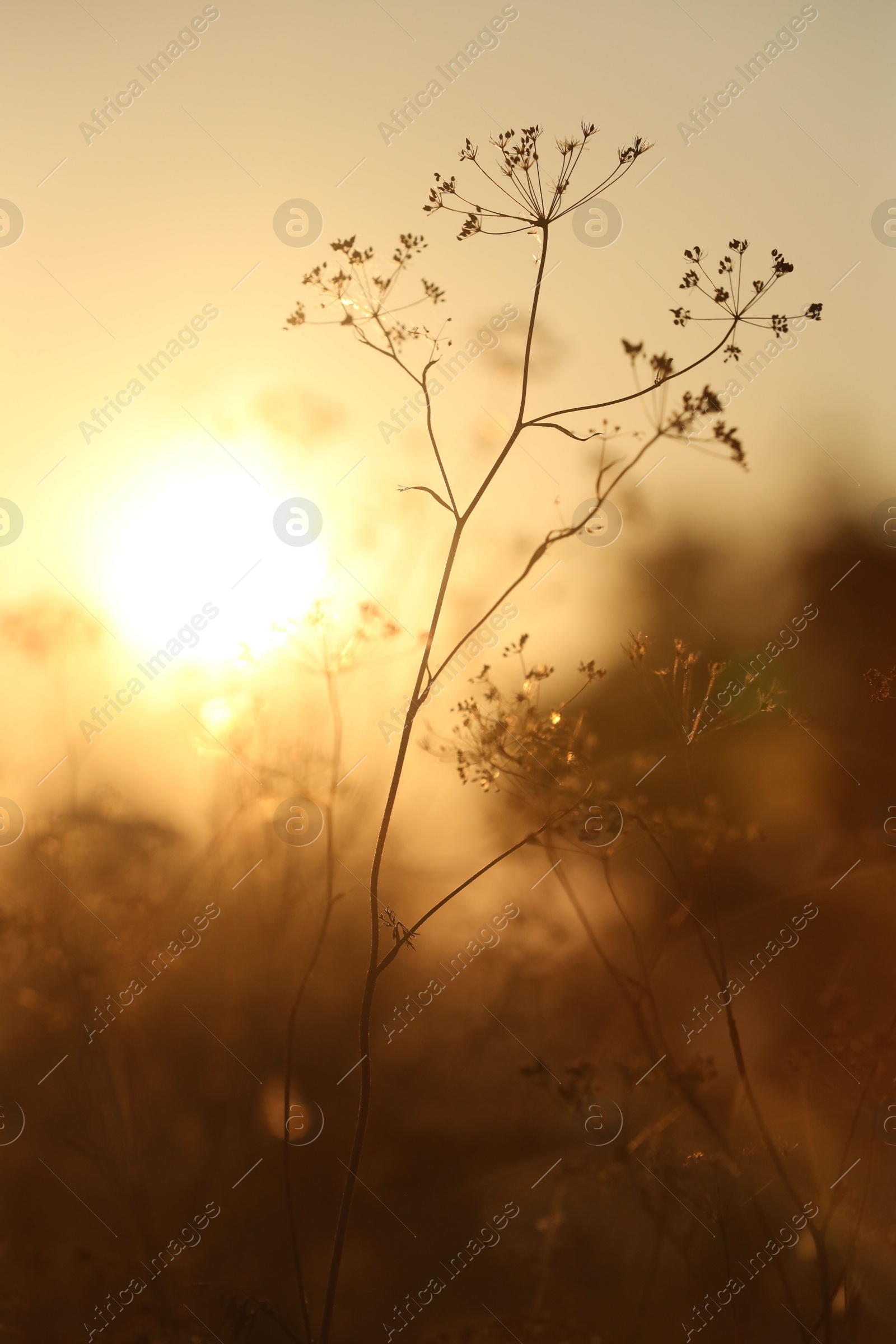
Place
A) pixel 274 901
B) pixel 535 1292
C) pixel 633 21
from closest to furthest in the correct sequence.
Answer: pixel 535 1292 → pixel 274 901 → pixel 633 21

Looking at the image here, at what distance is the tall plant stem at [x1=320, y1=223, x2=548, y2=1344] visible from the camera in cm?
131

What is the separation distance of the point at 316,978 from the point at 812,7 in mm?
2051

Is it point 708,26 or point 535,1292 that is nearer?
point 535,1292

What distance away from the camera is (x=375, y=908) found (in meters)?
1.35

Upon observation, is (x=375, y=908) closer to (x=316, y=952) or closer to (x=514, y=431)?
(x=316, y=952)

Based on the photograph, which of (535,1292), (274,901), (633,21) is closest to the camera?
(535,1292)

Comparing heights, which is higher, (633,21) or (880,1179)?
(633,21)

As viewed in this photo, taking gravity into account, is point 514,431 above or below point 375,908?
above

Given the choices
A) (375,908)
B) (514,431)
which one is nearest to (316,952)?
(375,908)

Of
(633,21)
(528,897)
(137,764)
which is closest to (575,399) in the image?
(633,21)

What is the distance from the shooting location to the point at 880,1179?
1.40m

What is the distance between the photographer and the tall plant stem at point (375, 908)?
1312 millimetres

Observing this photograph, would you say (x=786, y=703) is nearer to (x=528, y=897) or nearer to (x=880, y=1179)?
(x=528, y=897)

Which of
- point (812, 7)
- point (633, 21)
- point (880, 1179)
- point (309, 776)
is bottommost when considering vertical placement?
point (880, 1179)
